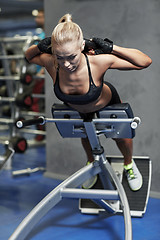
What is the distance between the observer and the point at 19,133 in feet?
15.9

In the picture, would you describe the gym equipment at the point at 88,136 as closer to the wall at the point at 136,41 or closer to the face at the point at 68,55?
the face at the point at 68,55

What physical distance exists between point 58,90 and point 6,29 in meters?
13.6

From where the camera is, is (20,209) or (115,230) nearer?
(115,230)

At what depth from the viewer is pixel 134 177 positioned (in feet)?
8.80

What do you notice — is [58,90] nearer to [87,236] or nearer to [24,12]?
[87,236]

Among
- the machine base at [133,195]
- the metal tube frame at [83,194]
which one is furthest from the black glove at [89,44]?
the machine base at [133,195]

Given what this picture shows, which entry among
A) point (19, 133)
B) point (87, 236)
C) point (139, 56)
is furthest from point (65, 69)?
point (19, 133)

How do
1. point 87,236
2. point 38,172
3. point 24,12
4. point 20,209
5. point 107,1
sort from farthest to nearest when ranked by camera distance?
point 24,12, point 38,172, point 107,1, point 20,209, point 87,236

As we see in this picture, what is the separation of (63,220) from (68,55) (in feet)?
4.17

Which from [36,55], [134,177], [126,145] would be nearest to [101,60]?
[36,55]

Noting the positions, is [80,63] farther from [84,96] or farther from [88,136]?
[88,136]

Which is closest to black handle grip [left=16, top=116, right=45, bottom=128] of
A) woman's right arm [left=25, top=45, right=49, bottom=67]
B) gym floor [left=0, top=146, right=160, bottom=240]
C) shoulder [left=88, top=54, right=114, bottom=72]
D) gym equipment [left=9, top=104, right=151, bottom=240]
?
gym equipment [left=9, top=104, right=151, bottom=240]

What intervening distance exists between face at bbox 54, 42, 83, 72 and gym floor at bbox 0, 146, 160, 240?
3.62 ft

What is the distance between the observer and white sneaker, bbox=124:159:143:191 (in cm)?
265
